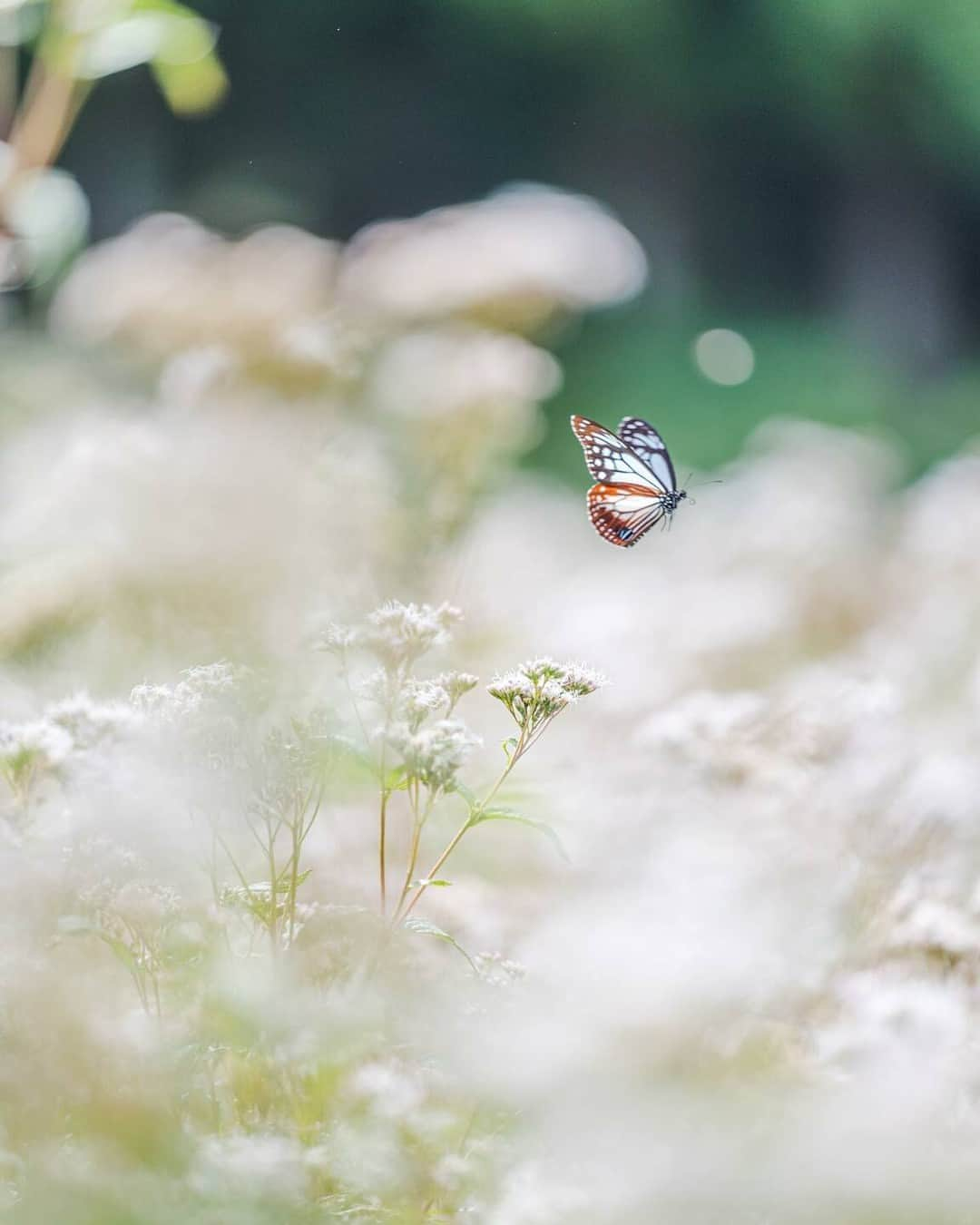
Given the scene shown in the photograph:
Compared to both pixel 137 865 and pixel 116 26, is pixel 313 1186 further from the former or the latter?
pixel 116 26

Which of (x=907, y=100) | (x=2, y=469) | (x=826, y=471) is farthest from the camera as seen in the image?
(x=907, y=100)

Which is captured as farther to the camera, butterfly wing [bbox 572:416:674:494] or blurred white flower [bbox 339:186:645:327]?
blurred white flower [bbox 339:186:645:327]

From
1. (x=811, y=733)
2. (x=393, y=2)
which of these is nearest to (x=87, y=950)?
(x=811, y=733)

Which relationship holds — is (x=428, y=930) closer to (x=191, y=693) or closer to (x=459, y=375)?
(x=191, y=693)

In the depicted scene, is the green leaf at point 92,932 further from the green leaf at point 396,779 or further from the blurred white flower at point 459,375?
the blurred white flower at point 459,375

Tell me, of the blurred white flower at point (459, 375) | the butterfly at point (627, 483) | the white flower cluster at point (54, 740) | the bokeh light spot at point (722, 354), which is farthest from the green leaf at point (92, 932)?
the bokeh light spot at point (722, 354)

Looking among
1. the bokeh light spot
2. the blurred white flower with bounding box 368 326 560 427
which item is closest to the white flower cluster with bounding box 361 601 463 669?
the blurred white flower with bounding box 368 326 560 427

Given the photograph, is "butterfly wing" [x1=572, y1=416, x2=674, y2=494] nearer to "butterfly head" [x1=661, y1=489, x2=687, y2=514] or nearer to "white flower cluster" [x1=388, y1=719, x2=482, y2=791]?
"butterfly head" [x1=661, y1=489, x2=687, y2=514]
